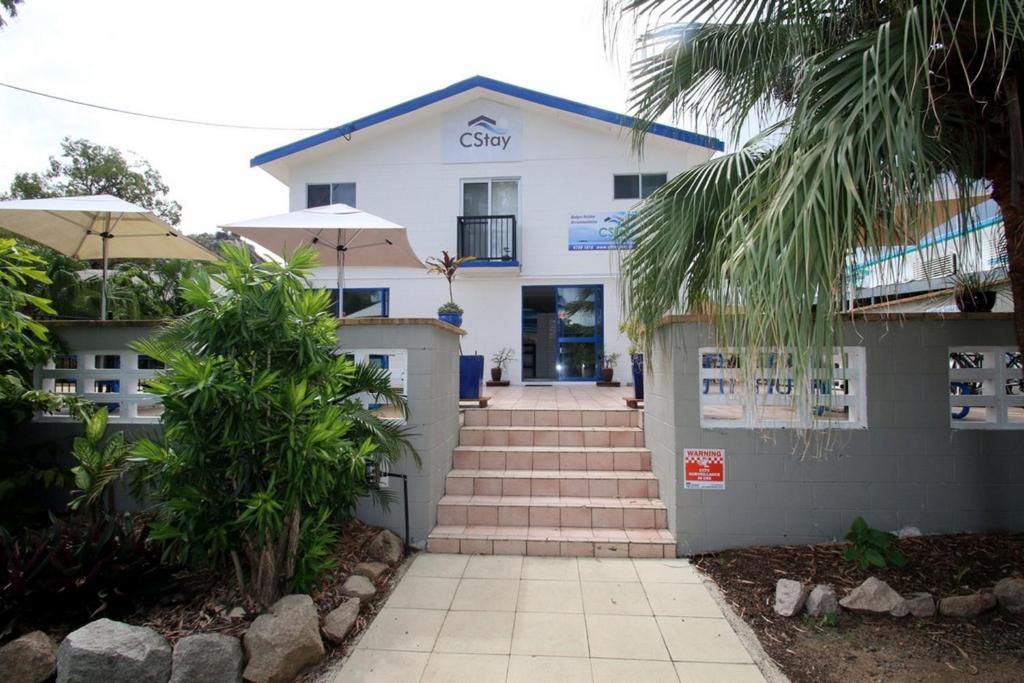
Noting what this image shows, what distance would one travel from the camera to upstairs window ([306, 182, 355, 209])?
10688 millimetres

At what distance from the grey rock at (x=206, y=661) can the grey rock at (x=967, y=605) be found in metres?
3.93

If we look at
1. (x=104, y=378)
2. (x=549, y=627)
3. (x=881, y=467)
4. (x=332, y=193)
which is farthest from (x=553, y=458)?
(x=332, y=193)

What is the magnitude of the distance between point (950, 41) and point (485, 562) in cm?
417

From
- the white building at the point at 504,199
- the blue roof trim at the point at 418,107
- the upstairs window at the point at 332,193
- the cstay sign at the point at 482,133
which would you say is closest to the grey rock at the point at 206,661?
the white building at the point at 504,199

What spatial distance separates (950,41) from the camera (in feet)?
8.19

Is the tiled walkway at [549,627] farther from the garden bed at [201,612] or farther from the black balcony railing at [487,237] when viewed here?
the black balcony railing at [487,237]

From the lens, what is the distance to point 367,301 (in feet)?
34.6

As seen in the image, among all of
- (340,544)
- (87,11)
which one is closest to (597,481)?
(340,544)

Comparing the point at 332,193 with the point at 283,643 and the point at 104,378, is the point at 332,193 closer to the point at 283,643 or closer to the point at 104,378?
the point at 104,378

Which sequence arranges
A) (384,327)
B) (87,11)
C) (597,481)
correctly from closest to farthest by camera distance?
(384,327) → (597,481) → (87,11)

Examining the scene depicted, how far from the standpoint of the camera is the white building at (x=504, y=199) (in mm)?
10188

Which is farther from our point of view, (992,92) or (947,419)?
(947,419)

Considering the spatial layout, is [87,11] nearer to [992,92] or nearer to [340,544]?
[340,544]

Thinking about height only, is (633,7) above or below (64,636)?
above
